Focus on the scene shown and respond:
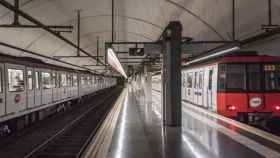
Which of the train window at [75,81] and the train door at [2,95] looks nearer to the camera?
the train door at [2,95]

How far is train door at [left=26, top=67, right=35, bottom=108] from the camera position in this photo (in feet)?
47.3

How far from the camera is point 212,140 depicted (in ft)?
29.9

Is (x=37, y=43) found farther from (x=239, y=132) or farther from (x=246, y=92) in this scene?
(x=239, y=132)

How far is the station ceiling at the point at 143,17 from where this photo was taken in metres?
13.8

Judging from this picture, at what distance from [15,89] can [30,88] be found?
2.04 m

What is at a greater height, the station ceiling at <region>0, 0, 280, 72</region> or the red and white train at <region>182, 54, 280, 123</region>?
the station ceiling at <region>0, 0, 280, 72</region>

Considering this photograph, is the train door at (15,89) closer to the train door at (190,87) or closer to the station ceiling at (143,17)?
the station ceiling at (143,17)

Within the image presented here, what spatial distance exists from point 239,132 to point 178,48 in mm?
2863

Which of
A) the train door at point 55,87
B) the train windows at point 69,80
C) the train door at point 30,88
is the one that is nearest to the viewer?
the train door at point 30,88

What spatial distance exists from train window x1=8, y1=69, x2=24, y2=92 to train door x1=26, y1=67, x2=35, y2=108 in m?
0.83

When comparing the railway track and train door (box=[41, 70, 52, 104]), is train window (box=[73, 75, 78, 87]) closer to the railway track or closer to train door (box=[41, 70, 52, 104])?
train door (box=[41, 70, 52, 104])

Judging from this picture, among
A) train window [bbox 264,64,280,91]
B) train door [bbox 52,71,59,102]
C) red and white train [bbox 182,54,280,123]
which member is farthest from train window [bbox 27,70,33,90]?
train window [bbox 264,64,280,91]

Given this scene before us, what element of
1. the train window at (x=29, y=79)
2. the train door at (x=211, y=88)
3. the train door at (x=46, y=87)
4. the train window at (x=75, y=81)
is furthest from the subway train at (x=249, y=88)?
the train window at (x=75, y=81)

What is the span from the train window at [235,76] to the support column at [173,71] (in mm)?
2481
